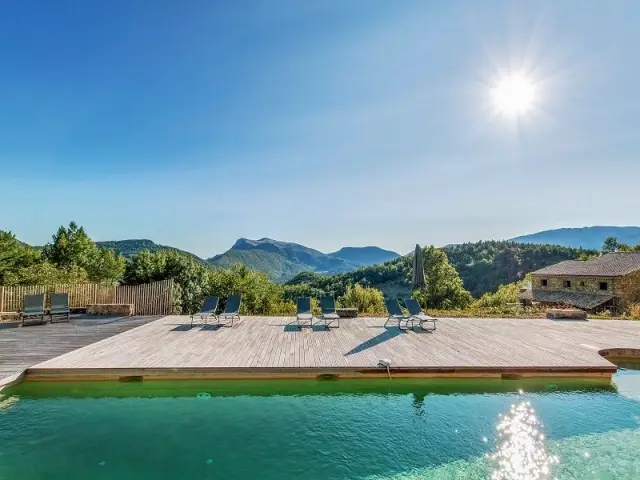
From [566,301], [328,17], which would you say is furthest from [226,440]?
[566,301]

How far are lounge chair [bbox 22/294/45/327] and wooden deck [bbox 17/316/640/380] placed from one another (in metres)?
2.97

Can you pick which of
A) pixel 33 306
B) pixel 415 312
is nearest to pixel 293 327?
pixel 415 312

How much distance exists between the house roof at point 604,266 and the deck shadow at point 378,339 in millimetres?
24131

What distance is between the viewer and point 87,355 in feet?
22.2

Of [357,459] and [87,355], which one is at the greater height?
[87,355]

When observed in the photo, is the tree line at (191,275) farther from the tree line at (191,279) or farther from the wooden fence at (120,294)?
the wooden fence at (120,294)

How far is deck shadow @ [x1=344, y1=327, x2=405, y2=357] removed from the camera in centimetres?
734

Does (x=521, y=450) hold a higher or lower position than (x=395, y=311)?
lower

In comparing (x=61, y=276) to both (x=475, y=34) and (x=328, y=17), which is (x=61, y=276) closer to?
(x=328, y=17)

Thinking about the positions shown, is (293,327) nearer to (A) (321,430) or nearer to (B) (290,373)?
(B) (290,373)

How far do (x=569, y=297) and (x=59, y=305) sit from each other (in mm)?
32442

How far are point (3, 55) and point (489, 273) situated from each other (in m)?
70.6

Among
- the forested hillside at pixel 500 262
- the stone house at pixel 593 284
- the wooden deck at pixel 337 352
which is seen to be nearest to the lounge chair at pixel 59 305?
the wooden deck at pixel 337 352

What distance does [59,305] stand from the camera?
1030 cm
